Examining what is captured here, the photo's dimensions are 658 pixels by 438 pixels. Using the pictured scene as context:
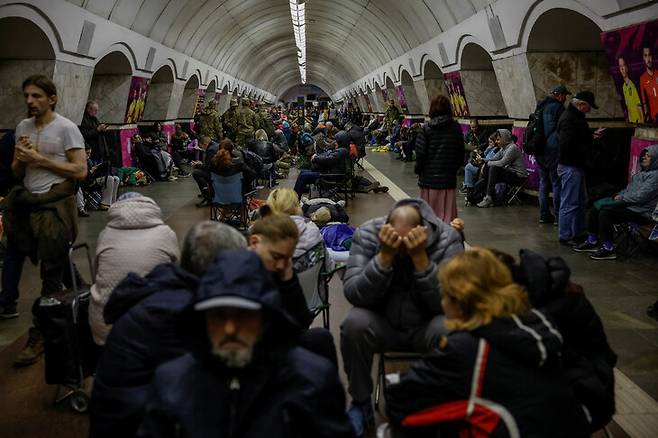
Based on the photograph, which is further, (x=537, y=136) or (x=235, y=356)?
(x=537, y=136)

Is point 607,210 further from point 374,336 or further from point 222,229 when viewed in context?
point 222,229

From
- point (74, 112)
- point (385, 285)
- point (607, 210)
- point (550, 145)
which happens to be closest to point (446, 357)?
point (385, 285)

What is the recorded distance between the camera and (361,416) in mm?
3002

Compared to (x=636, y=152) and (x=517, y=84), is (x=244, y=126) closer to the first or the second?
(x=517, y=84)

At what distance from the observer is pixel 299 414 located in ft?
6.02

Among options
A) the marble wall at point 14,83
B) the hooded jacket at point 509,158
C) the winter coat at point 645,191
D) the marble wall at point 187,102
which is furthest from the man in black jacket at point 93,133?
the marble wall at point 187,102

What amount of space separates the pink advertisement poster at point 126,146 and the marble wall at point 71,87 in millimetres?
2882

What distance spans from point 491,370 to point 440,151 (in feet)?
17.6

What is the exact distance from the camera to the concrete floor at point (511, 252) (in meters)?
3.40

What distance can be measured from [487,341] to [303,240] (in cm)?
188

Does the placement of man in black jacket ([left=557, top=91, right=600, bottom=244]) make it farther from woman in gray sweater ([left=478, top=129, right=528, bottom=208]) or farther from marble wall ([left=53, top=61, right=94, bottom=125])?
marble wall ([left=53, top=61, right=94, bottom=125])

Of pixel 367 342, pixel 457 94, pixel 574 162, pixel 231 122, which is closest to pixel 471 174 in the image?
pixel 574 162

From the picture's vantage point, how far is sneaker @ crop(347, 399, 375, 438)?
295cm

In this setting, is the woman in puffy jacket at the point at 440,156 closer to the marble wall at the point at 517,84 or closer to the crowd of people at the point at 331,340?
the crowd of people at the point at 331,340
